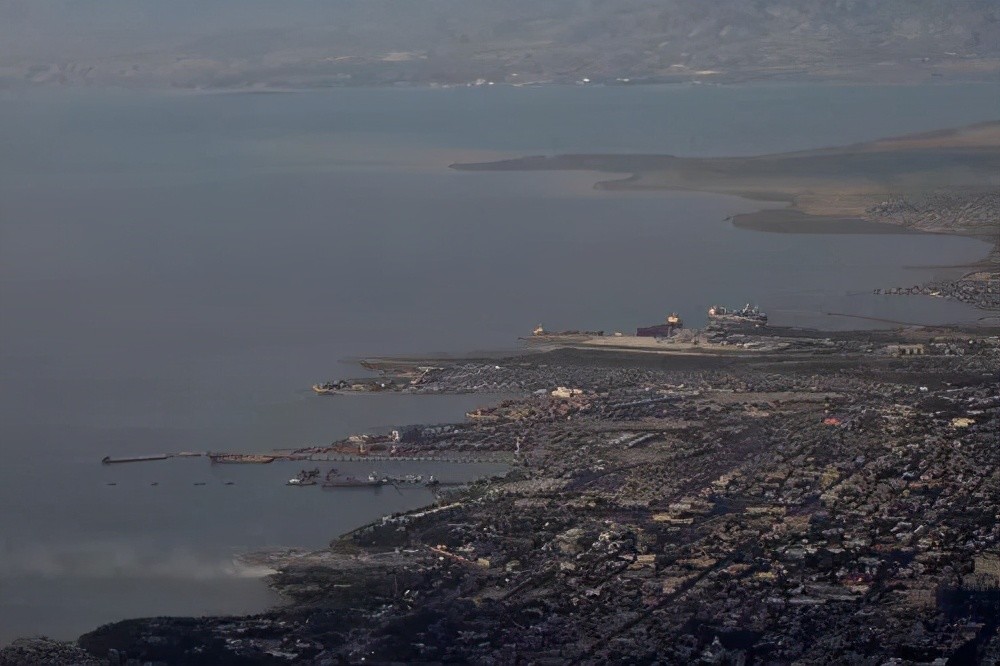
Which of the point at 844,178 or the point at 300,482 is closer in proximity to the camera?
the point at 300,482

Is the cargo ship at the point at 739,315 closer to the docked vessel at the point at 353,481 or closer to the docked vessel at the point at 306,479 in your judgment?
the docked vessel at the point at 353,481

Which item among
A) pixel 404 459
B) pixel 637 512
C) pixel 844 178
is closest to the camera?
pixel 637 512

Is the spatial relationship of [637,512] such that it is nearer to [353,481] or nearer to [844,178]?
[353,481]

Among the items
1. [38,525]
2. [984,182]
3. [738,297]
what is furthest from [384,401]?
[984,182]

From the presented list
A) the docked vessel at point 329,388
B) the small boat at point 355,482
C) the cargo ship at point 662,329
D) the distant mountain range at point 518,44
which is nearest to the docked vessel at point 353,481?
the small boat at point 355,482

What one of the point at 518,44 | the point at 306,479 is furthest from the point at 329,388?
the point at 518,44

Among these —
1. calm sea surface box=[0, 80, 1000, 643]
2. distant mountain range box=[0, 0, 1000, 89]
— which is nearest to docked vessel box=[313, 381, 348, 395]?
calm sea surface box=[0, 80, 1000, 643]
